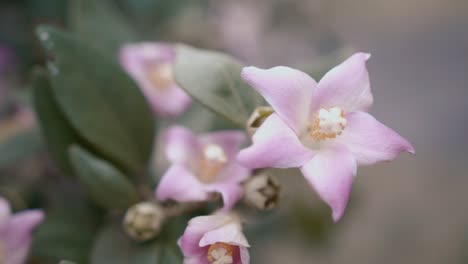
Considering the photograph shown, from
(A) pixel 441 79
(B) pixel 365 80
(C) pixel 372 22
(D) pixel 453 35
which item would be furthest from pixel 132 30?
(D) pixel 453 35

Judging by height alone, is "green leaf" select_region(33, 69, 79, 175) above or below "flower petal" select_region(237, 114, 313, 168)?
below

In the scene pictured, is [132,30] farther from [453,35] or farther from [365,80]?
[453,35]

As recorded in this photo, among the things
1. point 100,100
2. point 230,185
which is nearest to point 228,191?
point 230,185

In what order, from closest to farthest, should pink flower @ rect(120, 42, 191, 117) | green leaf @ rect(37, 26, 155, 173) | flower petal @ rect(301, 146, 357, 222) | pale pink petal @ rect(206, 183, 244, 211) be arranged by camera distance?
flower petal @ rect(301, 146, 357, 222) → pale pink petal @ rect(206, 183, 244, 211) → green leaf @ rect(37, 26, 155, 173) → pink flower @ rect(120, 42, 191, 117)

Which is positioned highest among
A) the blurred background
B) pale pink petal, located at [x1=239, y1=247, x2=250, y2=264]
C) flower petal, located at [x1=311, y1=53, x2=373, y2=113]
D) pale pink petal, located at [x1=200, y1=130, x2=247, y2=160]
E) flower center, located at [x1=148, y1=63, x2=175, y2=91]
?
flower petal, located at [x1=311, y1=53, x2=373, y2=113]

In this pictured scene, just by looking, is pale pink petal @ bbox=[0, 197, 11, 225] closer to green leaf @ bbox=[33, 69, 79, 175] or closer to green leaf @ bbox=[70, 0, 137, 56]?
green leaf @ bbox=[33, 69, 79, 175]

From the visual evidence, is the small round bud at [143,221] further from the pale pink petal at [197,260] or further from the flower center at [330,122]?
the flower center at [330,122]

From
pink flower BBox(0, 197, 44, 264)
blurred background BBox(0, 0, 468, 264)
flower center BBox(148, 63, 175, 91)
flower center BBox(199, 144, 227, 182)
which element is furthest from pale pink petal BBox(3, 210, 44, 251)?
flower center BBox(148, 63, 175, 91)

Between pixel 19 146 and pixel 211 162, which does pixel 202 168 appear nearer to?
pixel 211 162
